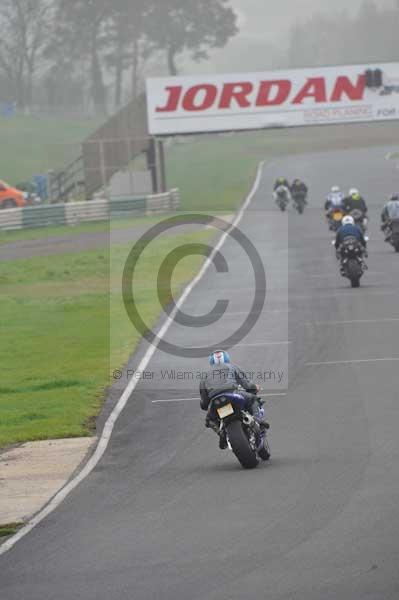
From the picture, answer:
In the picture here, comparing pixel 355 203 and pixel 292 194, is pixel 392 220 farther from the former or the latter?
pixel 292 194

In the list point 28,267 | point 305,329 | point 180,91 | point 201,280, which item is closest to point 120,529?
point 305,329

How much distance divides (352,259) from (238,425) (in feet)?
58.0

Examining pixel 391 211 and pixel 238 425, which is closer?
pixel 238 425

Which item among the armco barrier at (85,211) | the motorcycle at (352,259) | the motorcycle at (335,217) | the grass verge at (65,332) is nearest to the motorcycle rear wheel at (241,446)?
the grass verge at (65,332)

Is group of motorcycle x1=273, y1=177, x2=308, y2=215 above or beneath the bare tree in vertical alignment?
beneath

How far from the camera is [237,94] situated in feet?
208

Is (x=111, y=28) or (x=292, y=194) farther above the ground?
(x=111, y=28)

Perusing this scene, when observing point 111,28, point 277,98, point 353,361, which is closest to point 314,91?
point 277,98

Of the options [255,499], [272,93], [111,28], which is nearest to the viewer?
[255,499]

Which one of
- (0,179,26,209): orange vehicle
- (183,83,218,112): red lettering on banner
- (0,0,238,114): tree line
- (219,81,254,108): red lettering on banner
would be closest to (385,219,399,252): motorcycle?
(219,81,254,108): red lettering on banner

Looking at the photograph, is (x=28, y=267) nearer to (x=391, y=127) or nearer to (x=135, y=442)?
(x=135, y=442)

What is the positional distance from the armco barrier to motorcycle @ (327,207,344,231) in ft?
59.9

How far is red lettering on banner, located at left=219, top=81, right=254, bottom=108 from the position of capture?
63281mm

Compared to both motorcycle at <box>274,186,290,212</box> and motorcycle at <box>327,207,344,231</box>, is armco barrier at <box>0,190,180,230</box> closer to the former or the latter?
motorcycle at <box>274,186,290,212</box>
